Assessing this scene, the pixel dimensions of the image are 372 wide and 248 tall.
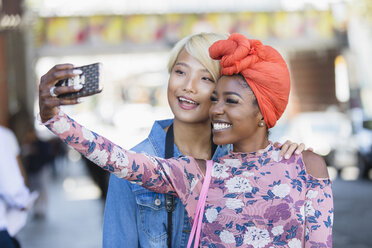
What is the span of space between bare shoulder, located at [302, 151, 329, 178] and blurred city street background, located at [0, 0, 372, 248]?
349cm

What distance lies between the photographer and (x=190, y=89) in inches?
104

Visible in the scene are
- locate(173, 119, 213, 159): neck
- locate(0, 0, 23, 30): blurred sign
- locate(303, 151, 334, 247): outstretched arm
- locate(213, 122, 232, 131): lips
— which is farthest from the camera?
locate(0, 0, 23, 30): blurred sign

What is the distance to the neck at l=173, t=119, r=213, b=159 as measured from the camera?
277cm

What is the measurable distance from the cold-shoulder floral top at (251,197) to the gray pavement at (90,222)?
575 centimetres

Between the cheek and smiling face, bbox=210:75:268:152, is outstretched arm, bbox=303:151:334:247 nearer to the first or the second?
smiling face, bbox=210:75:268:152

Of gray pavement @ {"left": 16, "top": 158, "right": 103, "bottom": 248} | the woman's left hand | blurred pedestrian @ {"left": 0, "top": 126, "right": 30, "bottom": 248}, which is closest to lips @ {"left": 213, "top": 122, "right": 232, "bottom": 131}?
the woman's left hand

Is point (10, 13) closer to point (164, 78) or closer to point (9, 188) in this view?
point (164, 78)

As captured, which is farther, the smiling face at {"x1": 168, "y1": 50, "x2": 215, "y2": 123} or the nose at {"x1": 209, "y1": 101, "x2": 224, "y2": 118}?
the smiling face at {"x1": 168, "y1": 50, "x2": 215, "y2": 123}

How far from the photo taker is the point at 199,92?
2.64 meters

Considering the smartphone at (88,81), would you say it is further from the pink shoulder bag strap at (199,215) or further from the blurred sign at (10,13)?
the blurred sign at (10,13)

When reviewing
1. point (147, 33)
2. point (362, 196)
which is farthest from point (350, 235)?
point (147, 33)

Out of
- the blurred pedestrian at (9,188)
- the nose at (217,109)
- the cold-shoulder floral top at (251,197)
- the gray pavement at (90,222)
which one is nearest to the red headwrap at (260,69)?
the nose at (217,109)

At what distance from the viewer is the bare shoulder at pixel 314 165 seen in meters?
2.28

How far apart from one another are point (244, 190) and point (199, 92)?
61cm
